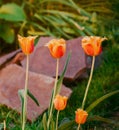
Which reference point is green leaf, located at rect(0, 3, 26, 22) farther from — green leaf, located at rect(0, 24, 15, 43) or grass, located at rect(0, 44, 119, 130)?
grass, located at rect(0, 44, 119, 130)

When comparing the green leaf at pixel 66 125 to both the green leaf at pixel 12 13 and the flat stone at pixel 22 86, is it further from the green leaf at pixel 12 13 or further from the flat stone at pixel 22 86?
the green leaf at pixel 12 13

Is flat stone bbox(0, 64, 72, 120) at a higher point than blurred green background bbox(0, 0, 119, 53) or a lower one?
lower

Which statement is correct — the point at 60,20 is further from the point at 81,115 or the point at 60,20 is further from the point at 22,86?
the point at 81,115

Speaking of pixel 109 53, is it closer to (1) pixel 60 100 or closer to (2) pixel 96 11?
(2) pixel 96 11

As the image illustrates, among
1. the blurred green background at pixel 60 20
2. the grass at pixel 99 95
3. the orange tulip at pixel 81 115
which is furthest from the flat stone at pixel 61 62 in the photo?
the orange tulip at pixel 81 115

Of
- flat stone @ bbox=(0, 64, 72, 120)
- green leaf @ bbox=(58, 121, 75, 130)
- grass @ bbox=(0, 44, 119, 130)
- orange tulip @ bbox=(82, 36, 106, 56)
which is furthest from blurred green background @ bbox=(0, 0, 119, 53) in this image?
orange tulip @ bbox=(82, 36, 106, 56)

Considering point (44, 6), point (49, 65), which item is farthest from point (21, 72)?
point (44, 6)

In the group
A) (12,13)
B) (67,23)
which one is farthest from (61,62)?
(67,23)
